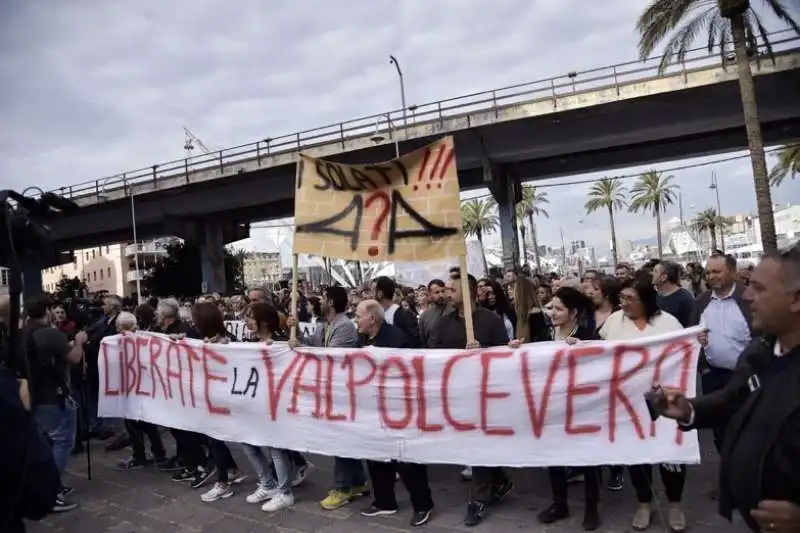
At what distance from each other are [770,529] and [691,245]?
9121cm

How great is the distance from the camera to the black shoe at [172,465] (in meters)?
6.10

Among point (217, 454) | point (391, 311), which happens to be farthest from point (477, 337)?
point (217, 454)

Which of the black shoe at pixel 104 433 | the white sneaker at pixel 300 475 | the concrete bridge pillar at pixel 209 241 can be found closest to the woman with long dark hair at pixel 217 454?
the white sneaker at pixel 300 475

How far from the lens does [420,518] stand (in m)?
4.42

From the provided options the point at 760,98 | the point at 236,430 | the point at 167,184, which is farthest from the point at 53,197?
the point at 167,184

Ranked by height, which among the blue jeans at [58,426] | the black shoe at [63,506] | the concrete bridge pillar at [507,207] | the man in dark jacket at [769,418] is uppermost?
the concrete bridge pillar at [507,207]

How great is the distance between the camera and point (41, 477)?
195cm

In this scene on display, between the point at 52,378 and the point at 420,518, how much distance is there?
11.3 feet

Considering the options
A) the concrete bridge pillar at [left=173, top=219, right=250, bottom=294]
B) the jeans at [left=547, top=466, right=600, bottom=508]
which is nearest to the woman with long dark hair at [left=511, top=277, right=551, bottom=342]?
the jeans at [left=547, top=466, right=600, bottom=508]

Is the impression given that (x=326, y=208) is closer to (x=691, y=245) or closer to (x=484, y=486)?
(x=484, y=486)

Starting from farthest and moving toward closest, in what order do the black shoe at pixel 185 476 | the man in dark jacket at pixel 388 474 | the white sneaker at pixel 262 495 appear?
the black shoe at pixel 185 476
the white sneaker at pixel 262 495
the man in dark jacket at pixel 388 474

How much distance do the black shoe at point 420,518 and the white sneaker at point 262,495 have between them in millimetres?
1274

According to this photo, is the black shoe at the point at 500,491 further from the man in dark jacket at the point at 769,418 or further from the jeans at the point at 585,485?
the man in dark jacket at the point at 769,418

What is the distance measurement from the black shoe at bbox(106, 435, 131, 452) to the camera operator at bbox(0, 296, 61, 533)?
5.71 m
